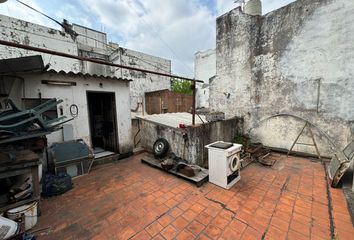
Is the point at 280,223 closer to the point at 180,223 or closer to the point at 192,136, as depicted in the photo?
the point at 180,223

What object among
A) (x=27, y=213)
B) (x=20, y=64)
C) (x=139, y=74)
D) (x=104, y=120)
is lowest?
(x=27, y=213)

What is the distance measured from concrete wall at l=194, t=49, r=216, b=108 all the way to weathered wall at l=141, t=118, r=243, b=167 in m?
9.38

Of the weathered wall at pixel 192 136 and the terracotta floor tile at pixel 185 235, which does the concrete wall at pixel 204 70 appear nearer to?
the weathered wall at pixel 192 136

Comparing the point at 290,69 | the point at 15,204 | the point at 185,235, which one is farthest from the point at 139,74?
the point at 185,235

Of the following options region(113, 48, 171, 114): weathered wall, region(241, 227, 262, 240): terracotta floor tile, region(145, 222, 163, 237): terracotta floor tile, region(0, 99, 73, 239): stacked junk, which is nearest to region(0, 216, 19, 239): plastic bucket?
region(0, 99, 73, 239): stacked junk

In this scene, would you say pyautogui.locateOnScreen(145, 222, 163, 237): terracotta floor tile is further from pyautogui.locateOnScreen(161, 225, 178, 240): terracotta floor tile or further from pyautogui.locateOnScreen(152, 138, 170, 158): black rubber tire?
pyautogui.locateOnScreen(152, 138, 170, 158): black rubber tire

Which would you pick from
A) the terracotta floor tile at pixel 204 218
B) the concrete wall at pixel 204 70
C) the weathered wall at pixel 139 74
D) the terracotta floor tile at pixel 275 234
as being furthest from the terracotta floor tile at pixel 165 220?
the concrete wall at pixel 204 70

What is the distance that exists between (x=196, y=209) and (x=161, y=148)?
2554 mm

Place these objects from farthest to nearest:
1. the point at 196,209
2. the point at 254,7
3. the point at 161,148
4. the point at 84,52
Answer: the point at 84,52 → the point at 254,7 → the point at 161,148 → the point at 196,209

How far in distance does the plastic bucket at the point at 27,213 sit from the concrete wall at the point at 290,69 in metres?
6.96

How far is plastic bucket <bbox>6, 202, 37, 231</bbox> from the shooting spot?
2.38 meters

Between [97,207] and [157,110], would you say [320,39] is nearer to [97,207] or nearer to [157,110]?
[97,207]

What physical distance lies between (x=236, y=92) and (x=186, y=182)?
4.77 metres

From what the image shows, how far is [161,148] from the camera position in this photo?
5133mm
